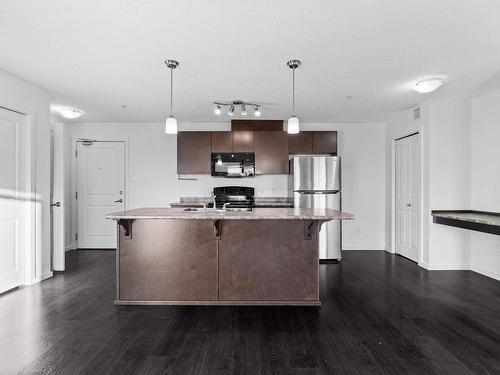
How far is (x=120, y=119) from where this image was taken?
5344mm

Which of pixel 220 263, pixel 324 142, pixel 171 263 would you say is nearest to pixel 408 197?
pixel 324 142

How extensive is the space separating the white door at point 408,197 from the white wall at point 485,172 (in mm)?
698

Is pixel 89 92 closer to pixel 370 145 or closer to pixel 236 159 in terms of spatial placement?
pixel 236 159

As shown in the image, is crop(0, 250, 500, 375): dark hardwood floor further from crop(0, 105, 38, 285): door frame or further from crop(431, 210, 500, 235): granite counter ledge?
crop(431, 210, 500, 235): granite counter ledge

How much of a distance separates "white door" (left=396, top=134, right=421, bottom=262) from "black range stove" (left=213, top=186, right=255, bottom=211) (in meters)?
2.57

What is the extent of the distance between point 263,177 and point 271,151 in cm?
57

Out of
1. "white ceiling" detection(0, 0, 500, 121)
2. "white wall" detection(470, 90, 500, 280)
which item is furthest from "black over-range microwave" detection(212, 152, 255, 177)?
"white wall" detection(470, 90, 500, 280)

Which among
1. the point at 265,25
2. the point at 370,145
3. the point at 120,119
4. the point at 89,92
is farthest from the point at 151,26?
the point at 370,145

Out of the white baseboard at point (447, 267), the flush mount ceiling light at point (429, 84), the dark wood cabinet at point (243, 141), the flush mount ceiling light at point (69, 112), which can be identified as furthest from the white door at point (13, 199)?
the white baseboard at point (447, 267)

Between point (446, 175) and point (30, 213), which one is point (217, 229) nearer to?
point (30, 213)

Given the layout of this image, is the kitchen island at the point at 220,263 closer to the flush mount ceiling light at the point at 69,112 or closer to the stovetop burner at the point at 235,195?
the stovetop burner at the point at 235,195

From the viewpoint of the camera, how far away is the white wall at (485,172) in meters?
3.87

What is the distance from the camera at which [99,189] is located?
5.54 meters

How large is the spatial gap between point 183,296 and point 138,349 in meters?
0.84
